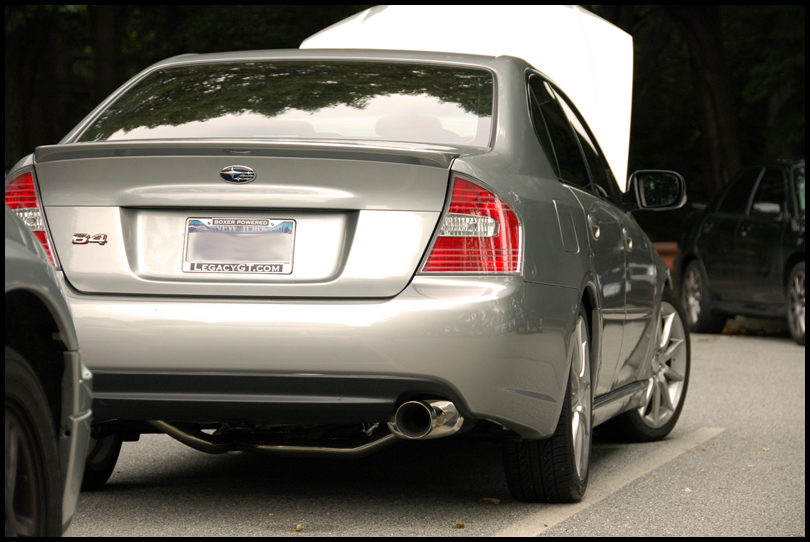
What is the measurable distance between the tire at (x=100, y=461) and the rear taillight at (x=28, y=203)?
1.12m

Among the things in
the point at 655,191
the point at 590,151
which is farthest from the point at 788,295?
the point at 590,151

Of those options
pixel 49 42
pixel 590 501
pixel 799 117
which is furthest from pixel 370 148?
pixel 799 117

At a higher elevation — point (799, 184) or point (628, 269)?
point (628, 269)

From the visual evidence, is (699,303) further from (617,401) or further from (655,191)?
(617,401)

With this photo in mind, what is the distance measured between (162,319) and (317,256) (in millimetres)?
540

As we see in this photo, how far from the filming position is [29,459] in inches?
113

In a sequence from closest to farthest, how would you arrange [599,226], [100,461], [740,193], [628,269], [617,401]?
[100,461], [599,226], [617,401], [628,269], [740,193]

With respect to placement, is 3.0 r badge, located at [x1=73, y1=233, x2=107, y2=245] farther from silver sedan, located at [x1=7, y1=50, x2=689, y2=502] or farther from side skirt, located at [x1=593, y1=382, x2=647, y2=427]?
side skirt, located at [x1=593, y1=382, x2=647, y2=427]

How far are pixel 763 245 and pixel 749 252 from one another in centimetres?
24

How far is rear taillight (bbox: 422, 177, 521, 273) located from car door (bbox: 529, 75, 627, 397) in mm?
905

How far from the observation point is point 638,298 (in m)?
5.91

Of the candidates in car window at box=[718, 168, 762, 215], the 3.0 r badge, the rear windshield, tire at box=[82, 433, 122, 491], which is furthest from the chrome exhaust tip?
car window at box=[718, 168, 762, 215]

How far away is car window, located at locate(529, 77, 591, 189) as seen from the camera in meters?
5.15

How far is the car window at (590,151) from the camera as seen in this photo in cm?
575
